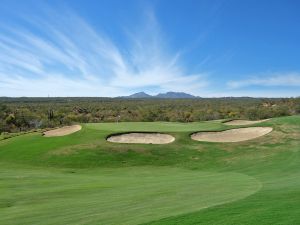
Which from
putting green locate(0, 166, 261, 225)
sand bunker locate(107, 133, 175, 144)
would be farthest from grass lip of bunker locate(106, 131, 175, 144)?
putting green locate(0, 166, 261, 225)

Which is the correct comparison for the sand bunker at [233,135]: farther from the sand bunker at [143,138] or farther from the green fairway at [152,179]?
the sand bunker at [143,138]

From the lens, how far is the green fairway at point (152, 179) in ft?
34.0

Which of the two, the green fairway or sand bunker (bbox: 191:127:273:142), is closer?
the green fairway

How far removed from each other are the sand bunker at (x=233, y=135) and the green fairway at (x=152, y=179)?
0.91 metres

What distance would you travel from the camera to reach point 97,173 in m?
24.2

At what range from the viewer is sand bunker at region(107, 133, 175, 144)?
3120 centimetres

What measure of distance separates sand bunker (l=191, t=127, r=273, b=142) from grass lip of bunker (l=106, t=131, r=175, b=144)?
216 cm

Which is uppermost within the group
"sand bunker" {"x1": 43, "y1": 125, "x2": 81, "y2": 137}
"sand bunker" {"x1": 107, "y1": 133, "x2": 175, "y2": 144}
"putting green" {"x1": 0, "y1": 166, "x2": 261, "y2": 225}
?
"sand bunker" {"x1": 43, "y1": 125, "x2": 81, "y2": 137}

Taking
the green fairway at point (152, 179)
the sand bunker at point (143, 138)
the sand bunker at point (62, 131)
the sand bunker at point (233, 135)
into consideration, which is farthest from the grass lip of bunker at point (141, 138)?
the sand bunker at point (62, 131)

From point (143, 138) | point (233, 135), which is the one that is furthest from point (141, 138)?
point (233, 135)

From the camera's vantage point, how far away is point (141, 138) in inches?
1246

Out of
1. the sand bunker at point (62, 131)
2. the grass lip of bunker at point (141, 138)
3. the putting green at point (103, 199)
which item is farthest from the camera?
the sand bunker at point (62, 131)

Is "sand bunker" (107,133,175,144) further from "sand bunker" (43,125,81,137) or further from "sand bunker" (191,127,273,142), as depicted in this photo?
"sand bunker" (43,125,81,137)

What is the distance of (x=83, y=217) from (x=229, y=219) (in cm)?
371
